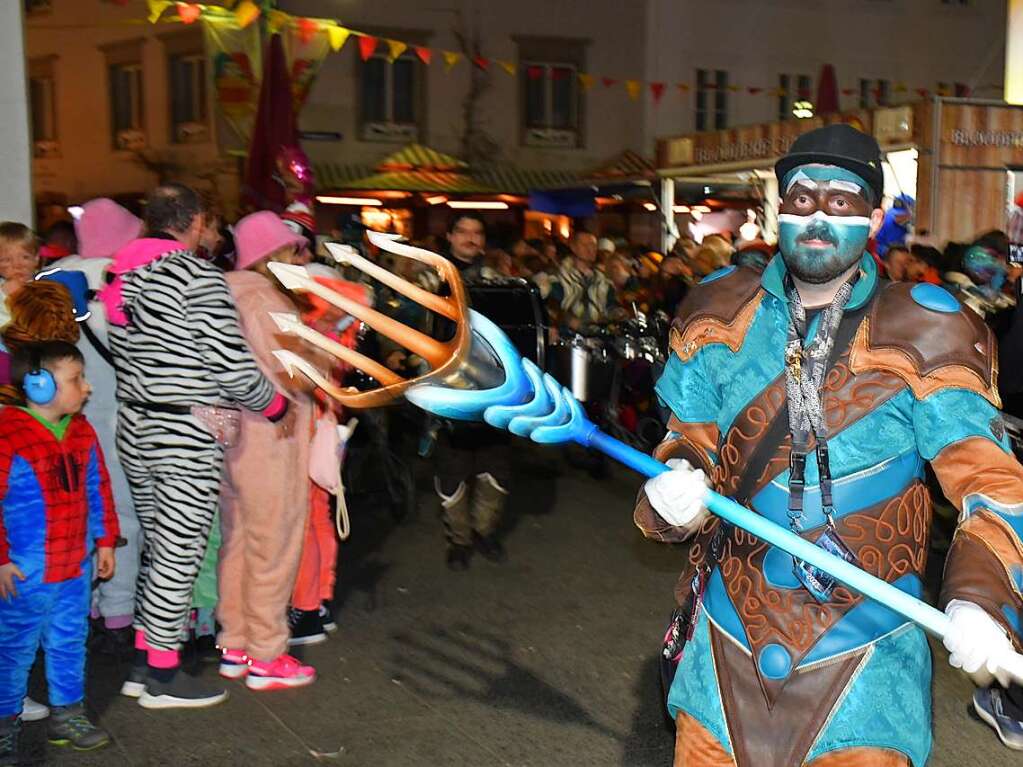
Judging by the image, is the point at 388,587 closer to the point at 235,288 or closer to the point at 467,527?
the point at 467,527

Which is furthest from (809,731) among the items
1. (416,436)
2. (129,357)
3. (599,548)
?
(416,436)

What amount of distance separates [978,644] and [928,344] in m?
0.72

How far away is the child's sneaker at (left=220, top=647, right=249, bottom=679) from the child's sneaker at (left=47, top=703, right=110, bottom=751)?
0.91 m

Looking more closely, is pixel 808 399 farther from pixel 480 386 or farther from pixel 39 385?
pixel 39 385

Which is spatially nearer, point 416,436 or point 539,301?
point 539,301

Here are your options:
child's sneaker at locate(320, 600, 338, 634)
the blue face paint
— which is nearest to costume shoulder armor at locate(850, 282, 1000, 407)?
child's sneaker at locate(320, 600, 338, 634)

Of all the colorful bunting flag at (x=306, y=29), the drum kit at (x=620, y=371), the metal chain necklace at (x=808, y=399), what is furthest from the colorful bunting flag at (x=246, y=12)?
the metal chain necklace at (x=808, y=399)

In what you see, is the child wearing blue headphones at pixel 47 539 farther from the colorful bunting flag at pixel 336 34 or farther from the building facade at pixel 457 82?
the building facade at pixel 457 82

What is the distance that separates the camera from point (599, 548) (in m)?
8.70

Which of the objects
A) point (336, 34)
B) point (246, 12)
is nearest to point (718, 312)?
point (246, 12)

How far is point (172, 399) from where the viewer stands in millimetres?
5445

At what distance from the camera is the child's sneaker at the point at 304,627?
6.57m

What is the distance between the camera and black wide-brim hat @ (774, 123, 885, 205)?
2.92 m

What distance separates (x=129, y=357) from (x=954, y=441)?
12.0 ft
